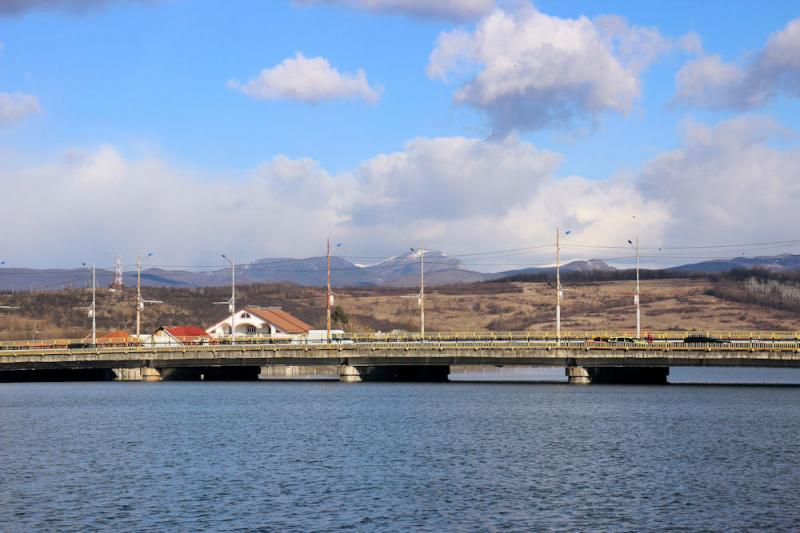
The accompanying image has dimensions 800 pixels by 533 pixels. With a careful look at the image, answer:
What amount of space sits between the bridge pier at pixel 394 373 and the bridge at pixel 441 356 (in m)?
0.13

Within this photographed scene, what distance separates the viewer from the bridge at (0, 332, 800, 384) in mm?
121750

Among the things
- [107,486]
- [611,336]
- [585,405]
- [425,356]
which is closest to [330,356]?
[425,356]

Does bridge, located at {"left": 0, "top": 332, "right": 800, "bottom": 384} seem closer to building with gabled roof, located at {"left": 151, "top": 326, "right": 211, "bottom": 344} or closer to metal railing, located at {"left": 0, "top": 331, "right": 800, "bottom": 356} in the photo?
metal railing, located at {"left": 0, "top": 331, "right": 800, "bottom": 356}

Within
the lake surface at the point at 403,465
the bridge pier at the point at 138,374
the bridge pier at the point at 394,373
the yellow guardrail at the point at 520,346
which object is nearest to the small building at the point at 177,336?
the bridge pier at the point at 138,374

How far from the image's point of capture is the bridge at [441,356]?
121750mm

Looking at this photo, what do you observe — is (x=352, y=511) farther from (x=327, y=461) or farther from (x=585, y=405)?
(x=585, y=405)

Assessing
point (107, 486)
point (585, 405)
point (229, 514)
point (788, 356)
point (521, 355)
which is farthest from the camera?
point (521, 355)

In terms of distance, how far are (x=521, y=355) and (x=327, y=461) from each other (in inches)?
2627

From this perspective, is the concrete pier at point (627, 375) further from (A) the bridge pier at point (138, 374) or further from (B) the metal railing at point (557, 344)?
(A) the bridge pier at point (138, 374)

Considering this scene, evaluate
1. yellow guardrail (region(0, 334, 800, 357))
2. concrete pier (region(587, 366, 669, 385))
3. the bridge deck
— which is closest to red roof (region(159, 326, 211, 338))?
yellow guardrail (region(0, 334, 800, 357))

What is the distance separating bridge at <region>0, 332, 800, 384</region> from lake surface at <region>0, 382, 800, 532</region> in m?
13.7

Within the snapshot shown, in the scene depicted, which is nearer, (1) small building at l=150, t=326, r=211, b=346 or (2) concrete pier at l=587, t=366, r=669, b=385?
(2) concrete pier at l=587, t=366, r=669, b=385

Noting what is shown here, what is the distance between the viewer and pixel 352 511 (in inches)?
1859

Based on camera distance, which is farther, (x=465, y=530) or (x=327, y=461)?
(x=327, y=461)
